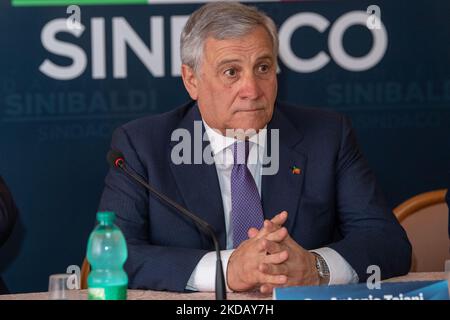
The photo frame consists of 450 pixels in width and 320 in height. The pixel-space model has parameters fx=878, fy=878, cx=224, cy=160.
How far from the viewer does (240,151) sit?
2.86m

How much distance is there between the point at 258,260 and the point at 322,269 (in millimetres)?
249

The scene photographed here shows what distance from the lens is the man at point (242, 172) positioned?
272cm

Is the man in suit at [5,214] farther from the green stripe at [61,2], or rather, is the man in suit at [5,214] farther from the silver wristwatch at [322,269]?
the silver wristwatch at [322,269]

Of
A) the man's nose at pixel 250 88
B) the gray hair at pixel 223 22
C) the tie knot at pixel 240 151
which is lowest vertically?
the tie knot at pixel 240 151

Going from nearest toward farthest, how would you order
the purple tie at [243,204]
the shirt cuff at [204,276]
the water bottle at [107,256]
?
the water bottle at [107,256] < the shirt cuff at [204,276] < the purple tie at [243,204]

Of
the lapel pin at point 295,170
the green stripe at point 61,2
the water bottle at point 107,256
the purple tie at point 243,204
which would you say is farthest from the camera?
the green stripe at point 61,2

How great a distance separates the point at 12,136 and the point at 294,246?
1.64m

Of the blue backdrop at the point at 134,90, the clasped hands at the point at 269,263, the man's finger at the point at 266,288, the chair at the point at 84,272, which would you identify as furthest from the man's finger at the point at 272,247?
the blue backdrop at the point at 134,90

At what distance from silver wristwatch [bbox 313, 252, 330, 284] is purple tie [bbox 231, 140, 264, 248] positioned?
0.33m

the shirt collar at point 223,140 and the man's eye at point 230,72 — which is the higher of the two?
the man's eye at point 230,72

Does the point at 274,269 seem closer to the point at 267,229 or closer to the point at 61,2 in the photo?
the point at 267,229

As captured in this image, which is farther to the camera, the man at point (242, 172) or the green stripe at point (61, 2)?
the green stripe at point (61, 2)

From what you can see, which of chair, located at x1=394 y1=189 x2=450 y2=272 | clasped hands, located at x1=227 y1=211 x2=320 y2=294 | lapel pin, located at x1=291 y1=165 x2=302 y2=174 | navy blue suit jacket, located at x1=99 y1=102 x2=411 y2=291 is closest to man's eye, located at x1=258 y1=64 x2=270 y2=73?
navy blue suit jacket, located at x1=99 y1=102 x2=411 y2=291
